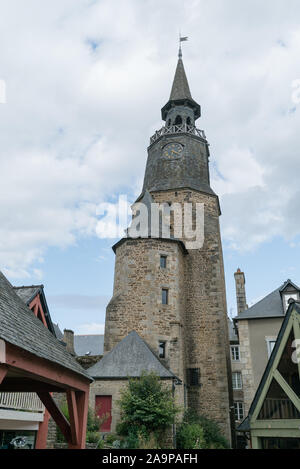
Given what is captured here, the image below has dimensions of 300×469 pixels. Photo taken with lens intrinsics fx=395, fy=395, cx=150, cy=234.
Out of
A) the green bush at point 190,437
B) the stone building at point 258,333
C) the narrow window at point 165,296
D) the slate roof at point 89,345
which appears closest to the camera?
the stone building at point 258,333

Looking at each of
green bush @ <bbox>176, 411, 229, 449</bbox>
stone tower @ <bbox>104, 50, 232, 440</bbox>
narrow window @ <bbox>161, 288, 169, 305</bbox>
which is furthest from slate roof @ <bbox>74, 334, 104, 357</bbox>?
green bush @ <bbox>176, 411, 229, 449</bbox>

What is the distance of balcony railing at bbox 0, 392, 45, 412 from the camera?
1139 centimetres

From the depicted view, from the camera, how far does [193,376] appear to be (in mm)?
22891

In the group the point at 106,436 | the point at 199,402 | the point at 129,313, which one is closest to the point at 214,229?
the point at 129,313

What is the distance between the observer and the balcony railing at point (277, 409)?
9.00m

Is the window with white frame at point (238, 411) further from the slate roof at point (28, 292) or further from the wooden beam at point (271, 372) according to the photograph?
the wooden beam at point (271, 372)

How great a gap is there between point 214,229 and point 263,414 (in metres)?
18.5

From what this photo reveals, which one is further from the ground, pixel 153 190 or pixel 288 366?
pixel 153 190

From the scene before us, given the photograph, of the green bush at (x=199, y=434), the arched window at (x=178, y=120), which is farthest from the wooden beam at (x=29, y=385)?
the arched window at (x=178, y=120)

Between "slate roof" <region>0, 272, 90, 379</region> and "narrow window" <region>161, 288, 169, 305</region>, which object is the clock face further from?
"slate roof" <region>0, 272, 90, 379</region>

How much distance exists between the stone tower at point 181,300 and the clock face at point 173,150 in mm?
1544

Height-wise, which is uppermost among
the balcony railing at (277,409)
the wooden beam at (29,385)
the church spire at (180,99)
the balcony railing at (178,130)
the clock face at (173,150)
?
the church spire at (180,99)

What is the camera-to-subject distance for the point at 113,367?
18891 mm
